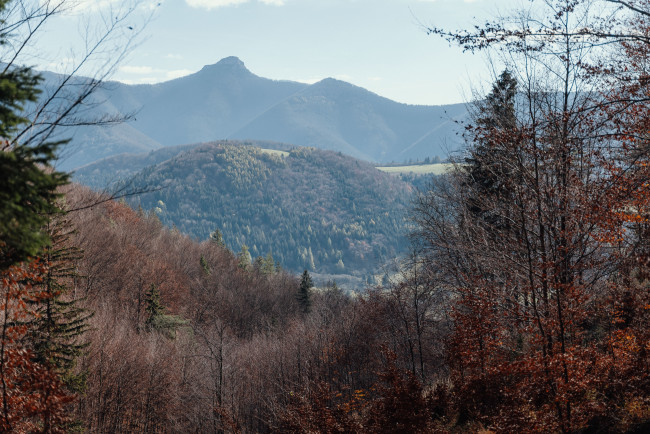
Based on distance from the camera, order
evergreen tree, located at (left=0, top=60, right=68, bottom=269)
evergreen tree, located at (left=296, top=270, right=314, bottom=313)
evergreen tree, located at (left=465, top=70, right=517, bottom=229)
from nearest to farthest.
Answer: evergreen tree, located at (left=0, top=60, right=68, bottom=269) → evergreen tree, located at (left=465, top=70, right=517, bottom=229) → evergreen tree, located at (left=296, top=270, right=314, bottom=313)

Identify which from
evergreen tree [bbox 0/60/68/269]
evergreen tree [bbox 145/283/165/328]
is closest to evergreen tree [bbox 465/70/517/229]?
evergreen tree [bbox 0/60/68/269]

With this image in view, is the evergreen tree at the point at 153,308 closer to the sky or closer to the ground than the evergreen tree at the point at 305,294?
closer to the sky

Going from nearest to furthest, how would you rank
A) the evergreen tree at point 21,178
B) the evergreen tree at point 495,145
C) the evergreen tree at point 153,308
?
1. the evergreen tree at point 21,178
2. the evergreen tree at point 495,145
3. the evergreen tree at point 153,308

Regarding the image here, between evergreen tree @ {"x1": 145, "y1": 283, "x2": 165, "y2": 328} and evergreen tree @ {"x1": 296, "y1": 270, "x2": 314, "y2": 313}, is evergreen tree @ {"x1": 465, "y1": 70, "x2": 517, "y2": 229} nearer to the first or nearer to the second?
evergreen tree @ {"x1": 145, "y1": 283, "x2": 165, "y2": 328}

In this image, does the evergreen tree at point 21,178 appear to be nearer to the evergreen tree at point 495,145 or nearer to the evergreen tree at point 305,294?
the evergreen tree at point 495,145

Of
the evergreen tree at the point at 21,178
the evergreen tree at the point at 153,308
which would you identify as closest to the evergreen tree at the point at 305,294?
the evergreen tree at the point at 153,308

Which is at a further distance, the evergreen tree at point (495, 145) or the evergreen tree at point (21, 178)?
the evergreen tree at point (495, 145)

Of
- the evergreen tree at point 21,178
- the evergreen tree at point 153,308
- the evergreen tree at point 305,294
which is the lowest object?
the evergreen tree at point 305,294

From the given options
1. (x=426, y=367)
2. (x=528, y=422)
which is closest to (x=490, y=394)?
(x=528, y=422)

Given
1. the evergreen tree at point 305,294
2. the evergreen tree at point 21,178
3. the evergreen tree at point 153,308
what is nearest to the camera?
the evergreen tree at point 21,178

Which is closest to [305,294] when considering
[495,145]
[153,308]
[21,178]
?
[153,308]

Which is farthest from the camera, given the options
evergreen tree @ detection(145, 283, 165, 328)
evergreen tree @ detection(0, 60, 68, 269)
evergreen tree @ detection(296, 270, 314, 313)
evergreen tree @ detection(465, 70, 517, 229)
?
evergreen tree @ detection(296, 270, 314, 313)

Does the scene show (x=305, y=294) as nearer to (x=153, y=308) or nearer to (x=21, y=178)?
(x=153, y=308)

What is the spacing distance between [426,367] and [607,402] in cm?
1884
